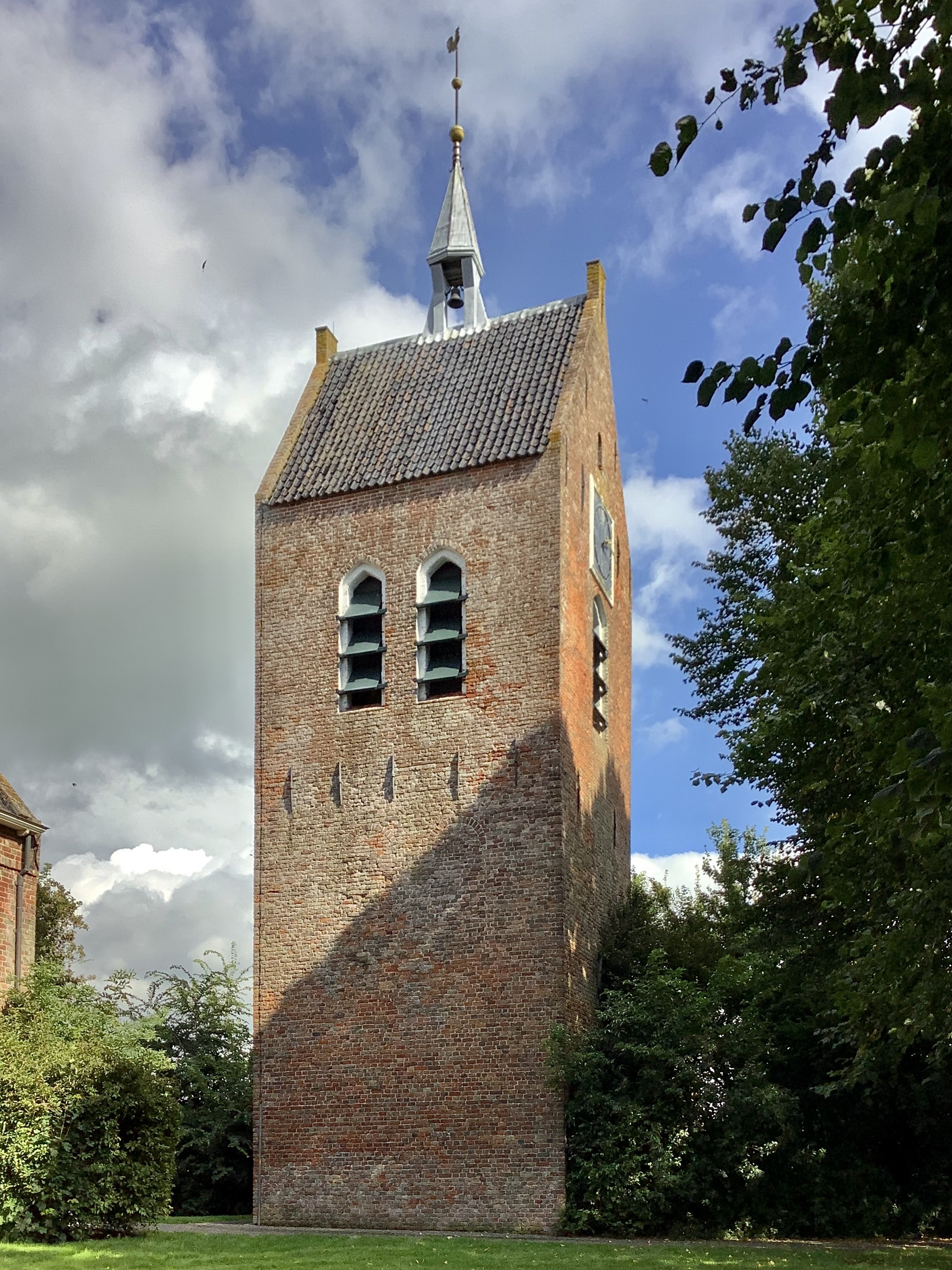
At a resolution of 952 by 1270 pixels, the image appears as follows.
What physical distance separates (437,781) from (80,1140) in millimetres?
8408

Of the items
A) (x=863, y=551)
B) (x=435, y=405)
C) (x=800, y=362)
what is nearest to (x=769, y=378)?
(x=800, y=362)

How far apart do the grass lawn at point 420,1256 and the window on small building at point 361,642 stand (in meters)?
9.11

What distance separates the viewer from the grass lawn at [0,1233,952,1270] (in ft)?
49.3

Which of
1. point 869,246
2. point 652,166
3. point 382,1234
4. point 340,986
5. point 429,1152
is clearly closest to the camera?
point 652,166

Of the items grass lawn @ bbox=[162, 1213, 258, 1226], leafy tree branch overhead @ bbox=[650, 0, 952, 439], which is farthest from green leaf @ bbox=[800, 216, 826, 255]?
grass lawn @ bbox=[162, 1213, 258, 1226]

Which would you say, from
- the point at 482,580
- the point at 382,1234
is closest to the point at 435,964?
the point at 382,1234

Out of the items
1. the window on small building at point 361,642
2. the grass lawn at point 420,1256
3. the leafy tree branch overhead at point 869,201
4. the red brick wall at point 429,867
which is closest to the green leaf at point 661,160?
the leafy tree branch overhead at point 869,201

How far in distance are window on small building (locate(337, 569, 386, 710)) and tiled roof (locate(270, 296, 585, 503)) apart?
6.11ft

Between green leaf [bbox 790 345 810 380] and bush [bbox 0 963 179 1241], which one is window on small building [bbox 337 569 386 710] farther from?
green leaf [bbox 790 345 810 380]

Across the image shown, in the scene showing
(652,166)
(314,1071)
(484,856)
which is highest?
(652,166)

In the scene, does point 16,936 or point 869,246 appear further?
point 16,936

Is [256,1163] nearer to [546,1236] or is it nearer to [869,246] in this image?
[546,1236]

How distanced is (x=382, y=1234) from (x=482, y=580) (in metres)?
10.5

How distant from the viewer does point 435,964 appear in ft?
75.2
